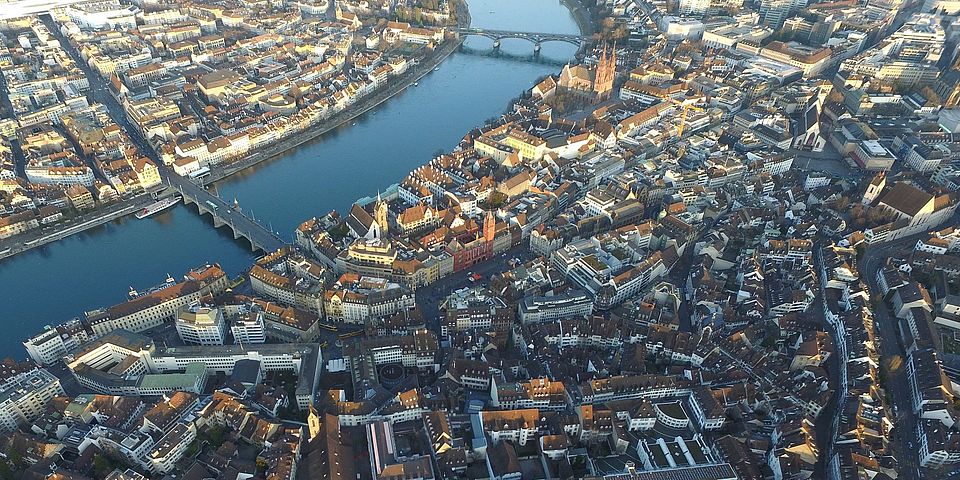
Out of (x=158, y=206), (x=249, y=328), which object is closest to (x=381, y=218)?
(x=249, y=328)

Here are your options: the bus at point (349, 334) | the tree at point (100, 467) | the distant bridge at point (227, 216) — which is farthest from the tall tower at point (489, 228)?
the tree at point (100, 467)

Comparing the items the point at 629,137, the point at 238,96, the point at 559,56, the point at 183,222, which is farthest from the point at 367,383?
the point at 559,56

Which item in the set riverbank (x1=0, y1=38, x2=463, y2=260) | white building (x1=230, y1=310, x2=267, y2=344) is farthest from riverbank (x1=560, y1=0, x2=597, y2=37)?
white building (x1=230, y1=310, x2=267, y2=344)

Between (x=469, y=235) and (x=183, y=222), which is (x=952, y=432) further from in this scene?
(x=183, y=222)

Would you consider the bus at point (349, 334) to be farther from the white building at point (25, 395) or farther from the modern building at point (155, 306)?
the white building at point (25, 395)

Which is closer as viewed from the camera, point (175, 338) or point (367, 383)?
point (367, 383)

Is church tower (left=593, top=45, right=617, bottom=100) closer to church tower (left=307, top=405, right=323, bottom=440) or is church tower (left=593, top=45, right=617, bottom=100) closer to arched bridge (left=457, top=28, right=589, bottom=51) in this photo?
arched bridge (left=457, top=28, right=589, bottom=51)
